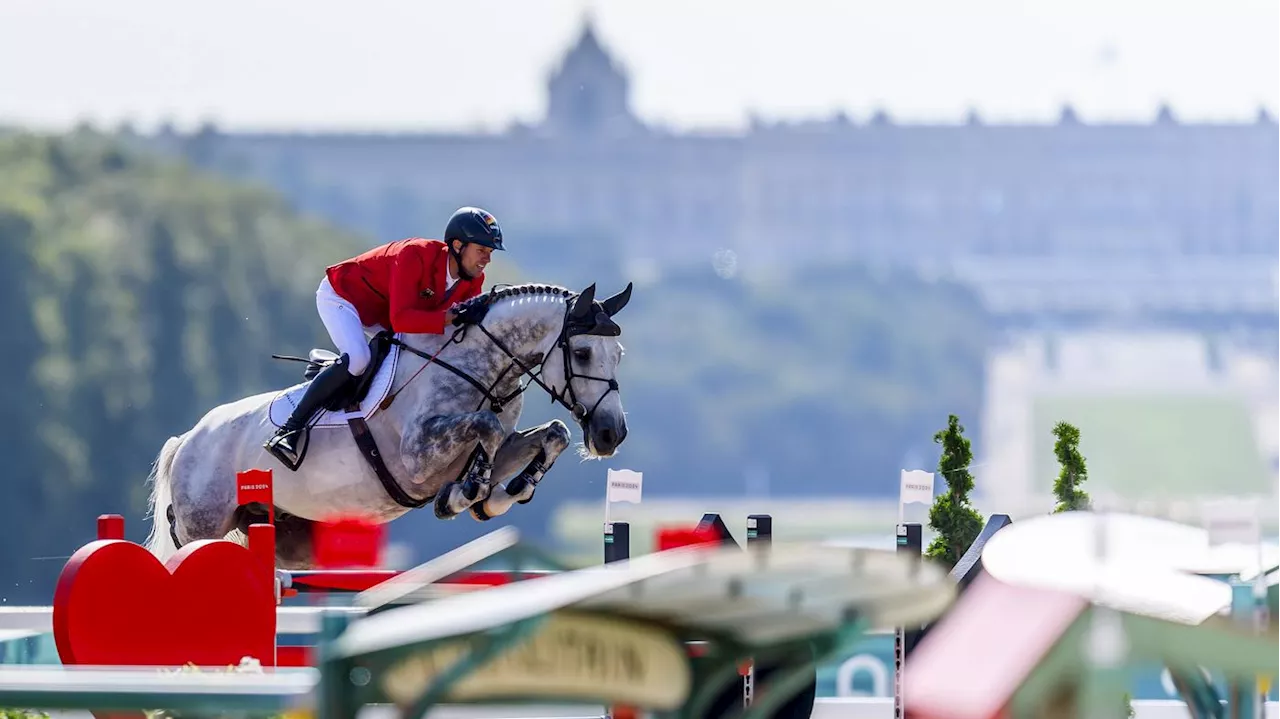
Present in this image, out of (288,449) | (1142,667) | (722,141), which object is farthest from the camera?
(722,141)

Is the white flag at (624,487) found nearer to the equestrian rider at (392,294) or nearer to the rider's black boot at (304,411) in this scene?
the equestrian rider at (392,294)

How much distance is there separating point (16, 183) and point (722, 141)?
7525 cm

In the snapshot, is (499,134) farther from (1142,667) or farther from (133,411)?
(1142,667)

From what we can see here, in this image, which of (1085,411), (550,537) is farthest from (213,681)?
(1085,411)

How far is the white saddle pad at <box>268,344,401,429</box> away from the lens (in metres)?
8.61

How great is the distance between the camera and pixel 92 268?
4584 cm

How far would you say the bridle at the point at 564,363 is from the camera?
8453mm

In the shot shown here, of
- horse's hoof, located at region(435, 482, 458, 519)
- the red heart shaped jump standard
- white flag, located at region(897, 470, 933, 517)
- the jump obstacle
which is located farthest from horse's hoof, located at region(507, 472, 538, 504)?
the jump obstacle

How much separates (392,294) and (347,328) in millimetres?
258

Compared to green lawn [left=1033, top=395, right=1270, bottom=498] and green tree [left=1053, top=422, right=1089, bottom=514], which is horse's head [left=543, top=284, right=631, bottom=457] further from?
green lawn [left=1033, top=395, right=1270, bottom=498]

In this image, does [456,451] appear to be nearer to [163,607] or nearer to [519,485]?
[519,485]

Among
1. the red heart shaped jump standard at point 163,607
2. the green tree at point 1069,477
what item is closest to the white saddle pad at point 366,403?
the red heart shaped jump standard at point 163,607

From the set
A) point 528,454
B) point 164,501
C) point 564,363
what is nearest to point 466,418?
point 528,454

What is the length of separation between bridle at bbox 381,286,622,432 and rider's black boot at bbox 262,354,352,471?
7.5 inches
